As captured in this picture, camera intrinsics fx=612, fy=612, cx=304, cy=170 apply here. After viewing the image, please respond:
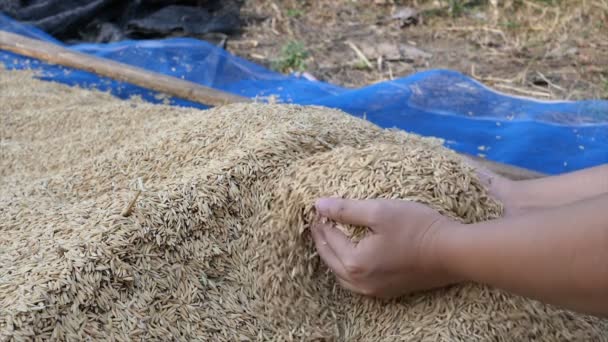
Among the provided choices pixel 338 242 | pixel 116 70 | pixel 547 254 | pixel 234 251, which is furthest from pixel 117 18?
pixel 547 254

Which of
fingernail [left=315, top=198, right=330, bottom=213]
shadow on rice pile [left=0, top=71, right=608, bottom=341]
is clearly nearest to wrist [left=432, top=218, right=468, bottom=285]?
shadow on rice pile [left=0, top=71, right=608, bottom=341]

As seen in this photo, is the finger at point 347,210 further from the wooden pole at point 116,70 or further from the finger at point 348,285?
the wooden pole at point 116,70

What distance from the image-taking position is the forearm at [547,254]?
94 cm

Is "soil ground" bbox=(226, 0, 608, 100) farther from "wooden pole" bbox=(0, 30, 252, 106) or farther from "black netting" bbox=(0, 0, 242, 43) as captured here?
"wooden pole" bbox=(0, 30, 252, 106)

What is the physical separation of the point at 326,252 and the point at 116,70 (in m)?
2.09

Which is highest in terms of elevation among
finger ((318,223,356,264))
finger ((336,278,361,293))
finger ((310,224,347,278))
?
finger ((318,223,356,264))

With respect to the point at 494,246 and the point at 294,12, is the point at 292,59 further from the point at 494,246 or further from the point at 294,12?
the point at 494,246

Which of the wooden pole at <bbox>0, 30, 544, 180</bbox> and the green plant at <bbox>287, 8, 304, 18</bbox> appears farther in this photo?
the green plant at <bbox>287, 8, 304, 18</bbox>

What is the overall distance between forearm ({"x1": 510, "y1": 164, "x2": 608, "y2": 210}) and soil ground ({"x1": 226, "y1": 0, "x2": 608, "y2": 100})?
227 cm

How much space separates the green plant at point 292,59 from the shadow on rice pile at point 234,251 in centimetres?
261

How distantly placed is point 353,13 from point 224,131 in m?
3.88

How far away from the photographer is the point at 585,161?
2.34 meters

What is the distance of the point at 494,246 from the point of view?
3.51 feet

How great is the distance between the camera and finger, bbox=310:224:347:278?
4.34 feet
